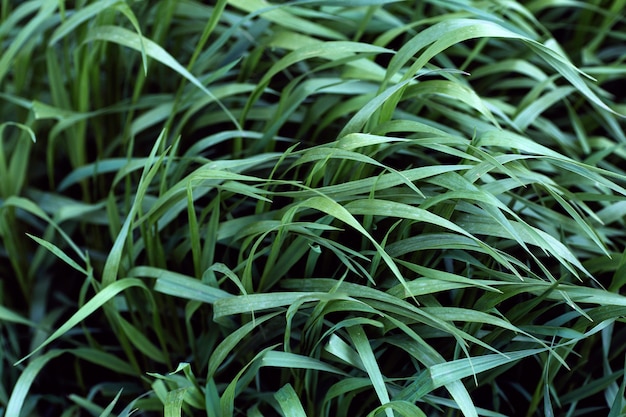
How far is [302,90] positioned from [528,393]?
1.35 ft

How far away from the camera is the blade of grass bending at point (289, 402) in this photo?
62 centimetres

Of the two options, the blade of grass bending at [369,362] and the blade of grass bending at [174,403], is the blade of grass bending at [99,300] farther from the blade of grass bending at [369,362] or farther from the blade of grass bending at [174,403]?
the blade of grass bending at [369,362]

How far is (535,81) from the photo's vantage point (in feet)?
3.10

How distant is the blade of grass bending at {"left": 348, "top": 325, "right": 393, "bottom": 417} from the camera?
1.94 ft

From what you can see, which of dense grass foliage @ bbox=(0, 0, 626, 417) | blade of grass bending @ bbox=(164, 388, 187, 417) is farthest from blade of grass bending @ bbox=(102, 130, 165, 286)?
blade of grass bending @ bbox=(164, 388, 187, 417)

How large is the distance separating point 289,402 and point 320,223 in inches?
6.6

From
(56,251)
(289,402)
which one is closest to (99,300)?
(56,251)

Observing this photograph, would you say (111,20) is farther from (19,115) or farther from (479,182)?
(479,182)

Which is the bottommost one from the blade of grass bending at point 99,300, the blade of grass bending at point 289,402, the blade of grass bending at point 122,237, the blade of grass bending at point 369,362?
the blade of grass bending at point 289,402

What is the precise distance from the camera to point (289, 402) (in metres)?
0.63

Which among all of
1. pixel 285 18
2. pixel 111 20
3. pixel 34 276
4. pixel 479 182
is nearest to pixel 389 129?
pixel 479 182

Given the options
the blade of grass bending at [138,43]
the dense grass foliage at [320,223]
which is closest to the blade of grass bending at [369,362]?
the dense grass foliage at [320,223]

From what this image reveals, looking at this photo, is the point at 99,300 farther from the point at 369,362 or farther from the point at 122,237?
the point at 369,362

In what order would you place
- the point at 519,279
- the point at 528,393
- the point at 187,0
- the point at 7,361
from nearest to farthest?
the point at 519,279 → the point at 528,393 → the point at 7,361 → the point at 187,0
